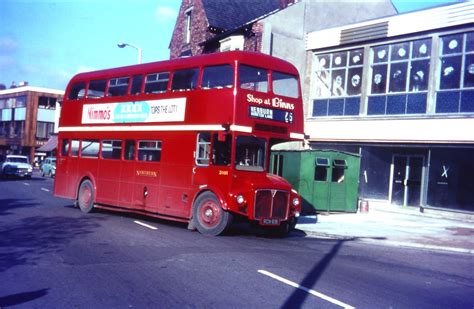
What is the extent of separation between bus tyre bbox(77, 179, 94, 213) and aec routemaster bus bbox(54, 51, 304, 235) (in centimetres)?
7

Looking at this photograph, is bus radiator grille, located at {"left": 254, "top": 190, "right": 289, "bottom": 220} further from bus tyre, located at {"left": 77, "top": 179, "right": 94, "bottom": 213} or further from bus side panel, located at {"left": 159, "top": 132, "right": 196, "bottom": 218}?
bus tyre, located at {"left": 77, "top": 179, "right": 94, "bottom": 213}

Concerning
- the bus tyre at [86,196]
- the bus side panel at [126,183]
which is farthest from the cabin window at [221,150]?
the bus tyre at [86,196]

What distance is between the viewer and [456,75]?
1839cm

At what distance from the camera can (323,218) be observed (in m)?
17.4

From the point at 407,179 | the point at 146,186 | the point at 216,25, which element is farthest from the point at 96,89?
the point at 216,25

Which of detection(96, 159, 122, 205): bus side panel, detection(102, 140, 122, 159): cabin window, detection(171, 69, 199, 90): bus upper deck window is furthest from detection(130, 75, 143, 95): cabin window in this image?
detection(96, 159, 122, 205): bus side panel

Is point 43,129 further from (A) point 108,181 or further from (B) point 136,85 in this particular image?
(B) point 136,85

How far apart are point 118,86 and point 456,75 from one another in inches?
496

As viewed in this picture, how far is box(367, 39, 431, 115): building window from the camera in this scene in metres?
19.5

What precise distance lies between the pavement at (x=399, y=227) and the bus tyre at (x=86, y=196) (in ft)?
22.4

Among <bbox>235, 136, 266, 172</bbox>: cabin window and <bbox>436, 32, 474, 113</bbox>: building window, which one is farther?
<bbox>436, 32, 474, 113</bbox>: building window

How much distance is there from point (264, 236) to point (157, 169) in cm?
361

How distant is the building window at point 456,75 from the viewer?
1792 cm

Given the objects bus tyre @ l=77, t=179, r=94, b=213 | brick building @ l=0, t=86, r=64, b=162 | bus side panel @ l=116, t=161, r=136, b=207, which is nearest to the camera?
bus side panel @ l=116, t=161, r=136, b=207
